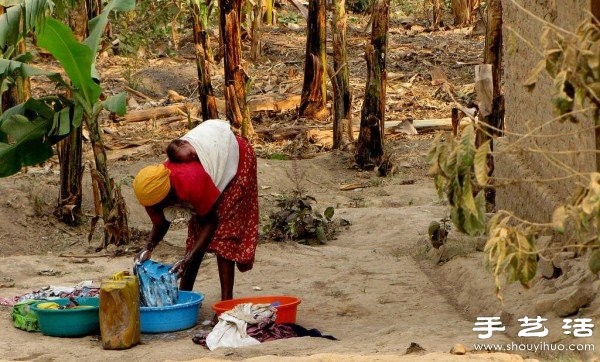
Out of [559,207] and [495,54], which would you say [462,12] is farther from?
[559,207]

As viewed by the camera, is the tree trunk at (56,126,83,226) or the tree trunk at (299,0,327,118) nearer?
the tree trunk at (56,126,83,226)

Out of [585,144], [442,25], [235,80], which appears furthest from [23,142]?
[442,25]

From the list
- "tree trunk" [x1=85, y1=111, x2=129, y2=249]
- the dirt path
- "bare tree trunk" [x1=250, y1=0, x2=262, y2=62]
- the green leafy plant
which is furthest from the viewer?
"bare tree trunk" [x1=250, y1=0, x2=262, y2=62]

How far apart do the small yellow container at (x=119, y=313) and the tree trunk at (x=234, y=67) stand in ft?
19.9

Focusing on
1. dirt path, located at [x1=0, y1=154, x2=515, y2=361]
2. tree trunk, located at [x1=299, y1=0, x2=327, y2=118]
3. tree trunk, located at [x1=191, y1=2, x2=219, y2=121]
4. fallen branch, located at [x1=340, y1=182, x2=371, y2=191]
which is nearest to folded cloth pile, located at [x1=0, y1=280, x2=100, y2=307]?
dirt path, located at [x1=0, y1=154, x2=515, y2=361]

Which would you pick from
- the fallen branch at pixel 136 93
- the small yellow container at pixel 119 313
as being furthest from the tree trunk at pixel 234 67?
the small yellow container at pixel 119 313

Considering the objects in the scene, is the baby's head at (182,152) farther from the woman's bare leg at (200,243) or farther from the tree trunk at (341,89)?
the tree trunk at (341,89)

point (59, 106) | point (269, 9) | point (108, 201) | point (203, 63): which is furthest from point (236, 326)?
point (269, 9)

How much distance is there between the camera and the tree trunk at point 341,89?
44.1 ft

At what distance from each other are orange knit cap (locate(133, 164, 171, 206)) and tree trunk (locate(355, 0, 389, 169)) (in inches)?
261

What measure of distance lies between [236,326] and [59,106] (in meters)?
3.62

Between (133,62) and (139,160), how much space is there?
655cm

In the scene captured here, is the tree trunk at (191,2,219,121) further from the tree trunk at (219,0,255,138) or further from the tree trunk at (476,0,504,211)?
the tree trunk at (476,0,504,211)

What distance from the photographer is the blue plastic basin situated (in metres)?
6.50
